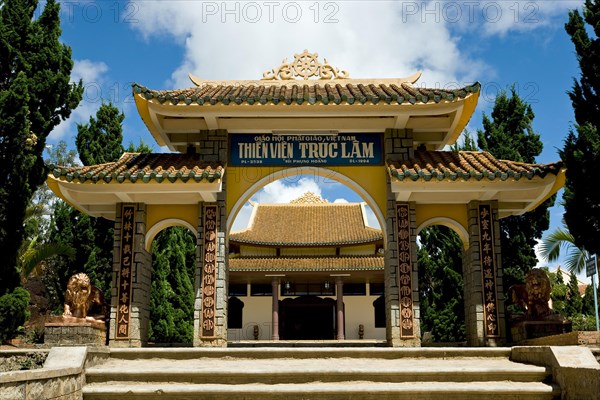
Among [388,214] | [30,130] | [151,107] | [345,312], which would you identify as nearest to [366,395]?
[388,214]

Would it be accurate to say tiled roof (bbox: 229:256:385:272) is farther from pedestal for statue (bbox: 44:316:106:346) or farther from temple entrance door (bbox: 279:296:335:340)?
pedestal for statue (bbox: 44:316:106:346)

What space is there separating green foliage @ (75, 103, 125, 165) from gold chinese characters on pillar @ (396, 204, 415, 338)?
27.7 ft

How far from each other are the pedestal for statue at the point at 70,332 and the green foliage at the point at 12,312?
100 centimetres

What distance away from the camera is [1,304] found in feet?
34.6

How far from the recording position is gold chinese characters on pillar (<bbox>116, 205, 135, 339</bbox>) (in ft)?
34.9

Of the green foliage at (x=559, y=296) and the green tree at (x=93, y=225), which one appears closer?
the green tree at (x=93, y=225)

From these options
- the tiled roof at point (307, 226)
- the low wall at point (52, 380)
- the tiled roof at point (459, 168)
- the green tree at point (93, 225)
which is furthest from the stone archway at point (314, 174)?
the tiled roof at point (307, 226)

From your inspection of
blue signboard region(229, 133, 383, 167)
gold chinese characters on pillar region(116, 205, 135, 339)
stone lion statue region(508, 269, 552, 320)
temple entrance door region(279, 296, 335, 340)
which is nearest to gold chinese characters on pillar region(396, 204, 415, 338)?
blue signboard region(229, 133, 383, 167)

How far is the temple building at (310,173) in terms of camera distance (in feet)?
34.1

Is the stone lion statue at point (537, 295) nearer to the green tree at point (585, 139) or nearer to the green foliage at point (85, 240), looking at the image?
the green tree at point (585, 139)

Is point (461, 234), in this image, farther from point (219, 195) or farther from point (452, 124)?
point (219, 195)

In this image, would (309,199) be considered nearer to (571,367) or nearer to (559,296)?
(559,296)

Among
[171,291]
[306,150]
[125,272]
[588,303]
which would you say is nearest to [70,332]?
[125,272]

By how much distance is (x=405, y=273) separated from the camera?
1070 cm
